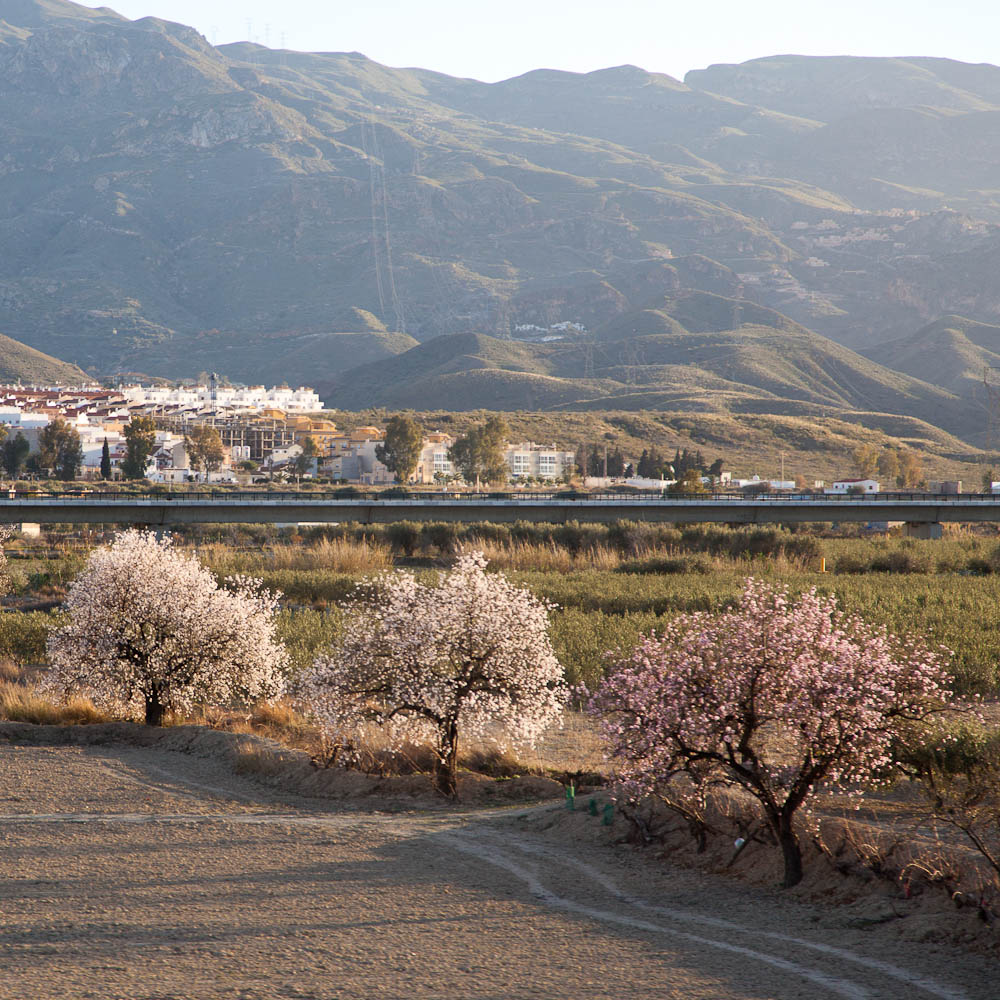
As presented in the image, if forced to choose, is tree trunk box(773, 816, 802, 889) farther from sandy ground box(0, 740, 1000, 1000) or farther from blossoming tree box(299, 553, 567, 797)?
blossoming tree box(299, 553, 567, 797)

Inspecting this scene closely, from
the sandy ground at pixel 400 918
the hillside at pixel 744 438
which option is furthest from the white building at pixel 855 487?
the sandy ground at pixel 400 918

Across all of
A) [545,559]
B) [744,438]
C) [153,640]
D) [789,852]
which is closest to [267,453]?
[744,438]

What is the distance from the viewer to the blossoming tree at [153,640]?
1716cm

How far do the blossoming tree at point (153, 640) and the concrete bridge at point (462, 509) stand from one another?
39.0m

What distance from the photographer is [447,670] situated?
13391 mm

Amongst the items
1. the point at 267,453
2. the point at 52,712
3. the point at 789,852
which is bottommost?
the point at 52,712

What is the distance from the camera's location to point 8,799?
13164 mm

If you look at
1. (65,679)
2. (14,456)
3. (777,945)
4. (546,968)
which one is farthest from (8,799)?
(14,456)

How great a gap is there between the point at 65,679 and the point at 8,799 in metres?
4.26

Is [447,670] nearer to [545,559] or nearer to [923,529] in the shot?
[545,559]

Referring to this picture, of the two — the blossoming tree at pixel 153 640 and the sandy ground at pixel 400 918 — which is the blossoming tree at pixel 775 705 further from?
the blossoming tree at pixel 153 640

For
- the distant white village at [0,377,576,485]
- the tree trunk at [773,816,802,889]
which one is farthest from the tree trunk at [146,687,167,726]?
the distant white village at [0,377,576,485]

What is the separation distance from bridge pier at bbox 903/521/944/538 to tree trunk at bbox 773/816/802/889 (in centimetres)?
5496

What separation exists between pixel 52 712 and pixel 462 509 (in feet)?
138
